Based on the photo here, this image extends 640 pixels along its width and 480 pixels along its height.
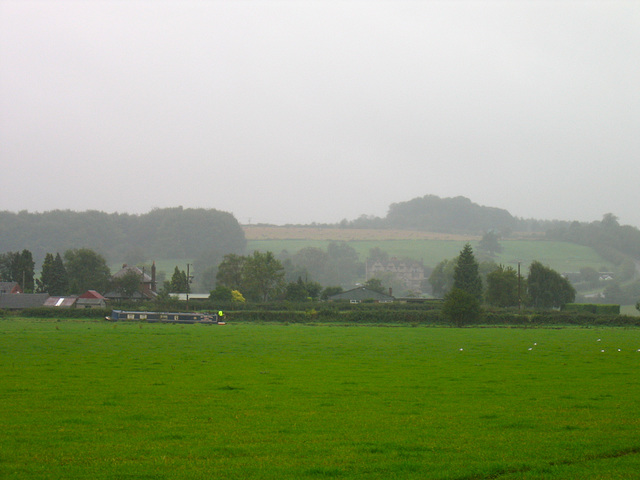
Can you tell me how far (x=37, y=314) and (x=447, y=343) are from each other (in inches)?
2417

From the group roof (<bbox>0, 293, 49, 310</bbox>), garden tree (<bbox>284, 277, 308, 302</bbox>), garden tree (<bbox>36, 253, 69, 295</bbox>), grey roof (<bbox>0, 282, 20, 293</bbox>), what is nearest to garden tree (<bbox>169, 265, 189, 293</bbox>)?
garden tree (<bbox>36, 253, 69, 295</bbox>)

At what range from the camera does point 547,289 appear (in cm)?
10512

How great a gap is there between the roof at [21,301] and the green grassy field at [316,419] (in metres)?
77.4

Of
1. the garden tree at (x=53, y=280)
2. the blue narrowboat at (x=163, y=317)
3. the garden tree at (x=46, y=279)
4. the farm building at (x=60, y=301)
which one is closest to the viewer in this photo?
the blue narrowboat at (x=163, y=317)

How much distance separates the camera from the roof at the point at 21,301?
321ft

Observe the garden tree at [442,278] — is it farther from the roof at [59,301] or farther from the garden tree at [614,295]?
the roof at [59,301]

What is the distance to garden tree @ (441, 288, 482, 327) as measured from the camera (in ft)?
229

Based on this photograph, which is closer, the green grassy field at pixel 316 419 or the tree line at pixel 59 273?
the green grassy field at pixel 316 419

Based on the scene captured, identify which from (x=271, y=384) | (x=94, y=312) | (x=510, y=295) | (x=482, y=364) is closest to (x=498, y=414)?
(x=271, y=384)

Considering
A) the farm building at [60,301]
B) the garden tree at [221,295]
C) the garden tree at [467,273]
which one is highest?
the garden tree at [467,273]

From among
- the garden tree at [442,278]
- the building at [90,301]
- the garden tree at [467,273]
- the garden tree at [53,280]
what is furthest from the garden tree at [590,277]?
the garden tree at [53,280]

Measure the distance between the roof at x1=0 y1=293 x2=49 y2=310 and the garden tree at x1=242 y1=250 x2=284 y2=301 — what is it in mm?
36562

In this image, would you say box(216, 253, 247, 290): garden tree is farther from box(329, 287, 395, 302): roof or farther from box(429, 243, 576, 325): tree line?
box(429, 243, 576, 325): tree line

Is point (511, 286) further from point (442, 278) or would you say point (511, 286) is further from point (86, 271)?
point (86, 271)
